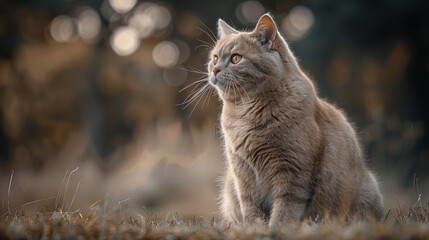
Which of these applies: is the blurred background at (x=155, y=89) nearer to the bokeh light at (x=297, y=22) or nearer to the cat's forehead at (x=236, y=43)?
the bokeh light at (x=297, y=22)

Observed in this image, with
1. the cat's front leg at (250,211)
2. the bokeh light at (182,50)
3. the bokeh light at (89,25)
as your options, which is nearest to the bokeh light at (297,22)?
the bokeh light at (182,50)

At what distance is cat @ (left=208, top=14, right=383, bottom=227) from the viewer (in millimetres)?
4273

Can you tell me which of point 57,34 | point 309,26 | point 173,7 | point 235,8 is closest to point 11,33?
point 57,34

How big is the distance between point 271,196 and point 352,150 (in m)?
A: 0.76

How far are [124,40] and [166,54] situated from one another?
5.88ft

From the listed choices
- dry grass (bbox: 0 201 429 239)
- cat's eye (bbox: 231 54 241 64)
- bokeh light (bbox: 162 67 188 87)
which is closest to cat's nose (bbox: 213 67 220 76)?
cat's eye (bbox: 231 54 241 64)

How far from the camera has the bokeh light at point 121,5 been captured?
1523cm

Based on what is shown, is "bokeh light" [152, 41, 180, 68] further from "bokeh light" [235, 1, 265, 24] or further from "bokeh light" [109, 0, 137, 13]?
"bokeh light" [235, 1, 265, 24]

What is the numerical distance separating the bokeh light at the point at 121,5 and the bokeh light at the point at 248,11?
271 cm

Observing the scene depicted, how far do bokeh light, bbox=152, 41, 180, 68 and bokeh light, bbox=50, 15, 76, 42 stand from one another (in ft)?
7.96

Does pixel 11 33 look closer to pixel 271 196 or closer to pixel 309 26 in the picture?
pixel 309 26

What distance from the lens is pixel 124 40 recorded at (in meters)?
15.9

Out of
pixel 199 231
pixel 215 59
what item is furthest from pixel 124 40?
pixel 199 231

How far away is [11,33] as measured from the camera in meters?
15.0
